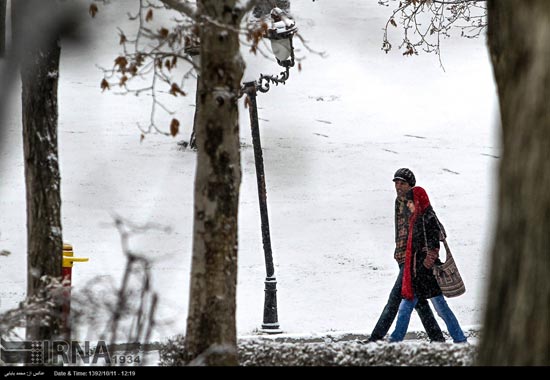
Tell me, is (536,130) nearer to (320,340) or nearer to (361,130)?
(320,340)

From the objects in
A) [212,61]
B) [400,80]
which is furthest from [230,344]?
[400,80]

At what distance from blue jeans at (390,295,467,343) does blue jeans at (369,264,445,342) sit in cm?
8

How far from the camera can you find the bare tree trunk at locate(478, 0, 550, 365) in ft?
10.8

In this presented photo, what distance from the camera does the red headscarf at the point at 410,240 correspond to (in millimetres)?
9484

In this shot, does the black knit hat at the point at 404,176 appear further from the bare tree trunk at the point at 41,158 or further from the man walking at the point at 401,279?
the bare tree trunk at the point at 41,158

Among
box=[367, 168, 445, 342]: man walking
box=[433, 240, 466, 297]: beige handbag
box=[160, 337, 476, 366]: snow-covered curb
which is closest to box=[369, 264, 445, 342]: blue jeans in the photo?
box=[367, 168, 445, 342]: man walking

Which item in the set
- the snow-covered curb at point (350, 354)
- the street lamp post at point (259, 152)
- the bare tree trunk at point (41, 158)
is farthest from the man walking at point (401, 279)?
the bare tree trunk at point (41, 158)

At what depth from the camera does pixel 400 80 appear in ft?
106

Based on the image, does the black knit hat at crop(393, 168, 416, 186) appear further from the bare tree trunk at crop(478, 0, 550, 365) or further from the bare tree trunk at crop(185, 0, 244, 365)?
the bare tree trunk at crop(478, 0, 550, 365)

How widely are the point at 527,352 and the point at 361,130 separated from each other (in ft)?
79.3

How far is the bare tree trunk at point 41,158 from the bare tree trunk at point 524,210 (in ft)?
14.8

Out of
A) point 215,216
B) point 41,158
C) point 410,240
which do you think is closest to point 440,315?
point 410,240

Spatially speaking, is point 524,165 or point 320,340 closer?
point 524,165
